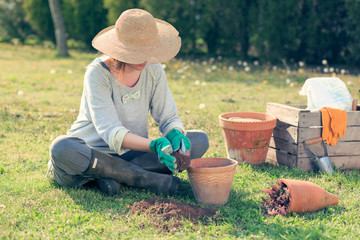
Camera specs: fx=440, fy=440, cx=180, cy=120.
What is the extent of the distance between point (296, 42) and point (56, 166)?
297 inches

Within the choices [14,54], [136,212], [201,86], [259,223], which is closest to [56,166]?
[136,212]

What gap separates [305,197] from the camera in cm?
287

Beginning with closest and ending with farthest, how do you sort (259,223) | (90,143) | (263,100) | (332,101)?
(259,223)
(90,143)
(332,101)
(263,100)

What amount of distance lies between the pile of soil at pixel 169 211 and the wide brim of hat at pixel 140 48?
0.93 metres

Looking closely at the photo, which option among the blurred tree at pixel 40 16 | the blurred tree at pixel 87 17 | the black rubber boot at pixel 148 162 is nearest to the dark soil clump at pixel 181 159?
the black rubber boot at pixel 148 162

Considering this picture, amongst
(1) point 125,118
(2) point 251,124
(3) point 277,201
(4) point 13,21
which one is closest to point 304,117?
(2) point 251,124

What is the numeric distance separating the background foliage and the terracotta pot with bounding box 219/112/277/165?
19.2 ft

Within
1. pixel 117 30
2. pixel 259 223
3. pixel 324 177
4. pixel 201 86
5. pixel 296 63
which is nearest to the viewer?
pixel 259 223

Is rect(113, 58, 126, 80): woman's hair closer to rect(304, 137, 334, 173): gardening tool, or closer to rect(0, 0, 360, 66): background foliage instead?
rect(304, 137, 334, 173): gardening tool

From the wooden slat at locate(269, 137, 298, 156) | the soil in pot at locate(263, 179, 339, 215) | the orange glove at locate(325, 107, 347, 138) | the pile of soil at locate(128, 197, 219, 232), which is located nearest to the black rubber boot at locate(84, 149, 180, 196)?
the pile of soil at locate(128, 197, 219, 232)

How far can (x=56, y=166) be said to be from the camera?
313cm

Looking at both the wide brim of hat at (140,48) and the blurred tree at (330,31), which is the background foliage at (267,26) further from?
the wide brim of hat at (140,48)

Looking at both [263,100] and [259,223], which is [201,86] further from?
[259,223]

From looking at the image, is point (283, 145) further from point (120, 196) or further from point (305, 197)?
point (120, 196)
